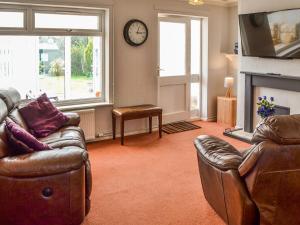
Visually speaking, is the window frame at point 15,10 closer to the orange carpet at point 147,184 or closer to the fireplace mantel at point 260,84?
the orange carpet at point 147,184

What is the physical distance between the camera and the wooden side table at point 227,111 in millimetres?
6520

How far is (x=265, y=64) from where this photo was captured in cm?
533

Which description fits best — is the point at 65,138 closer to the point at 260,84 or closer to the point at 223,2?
the point at 260,84

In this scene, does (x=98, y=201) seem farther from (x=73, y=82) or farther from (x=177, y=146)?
(x=73, y=82)

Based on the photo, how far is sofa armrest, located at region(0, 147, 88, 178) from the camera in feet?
7.75

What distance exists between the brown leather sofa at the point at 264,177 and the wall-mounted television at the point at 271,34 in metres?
2.83

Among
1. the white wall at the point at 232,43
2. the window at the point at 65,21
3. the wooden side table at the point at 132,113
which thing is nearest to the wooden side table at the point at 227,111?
the white wall at the point at 232,43

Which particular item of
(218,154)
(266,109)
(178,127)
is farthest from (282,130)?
(178,127)

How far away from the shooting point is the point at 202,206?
313cm

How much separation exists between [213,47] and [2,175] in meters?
5.35

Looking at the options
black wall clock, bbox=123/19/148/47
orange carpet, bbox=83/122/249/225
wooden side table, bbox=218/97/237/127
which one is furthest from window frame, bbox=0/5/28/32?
wooden side table, bbox=218/97/237/127

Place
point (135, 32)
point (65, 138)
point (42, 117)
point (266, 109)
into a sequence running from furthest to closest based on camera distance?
point (135, 32) < point (266, 109) < point (42, 117) < point (65, 138)

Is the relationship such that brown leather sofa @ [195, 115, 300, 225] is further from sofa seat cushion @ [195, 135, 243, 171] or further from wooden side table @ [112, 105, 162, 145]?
wooden side table @ [112, 105, 162, 145]

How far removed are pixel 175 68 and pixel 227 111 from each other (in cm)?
133
